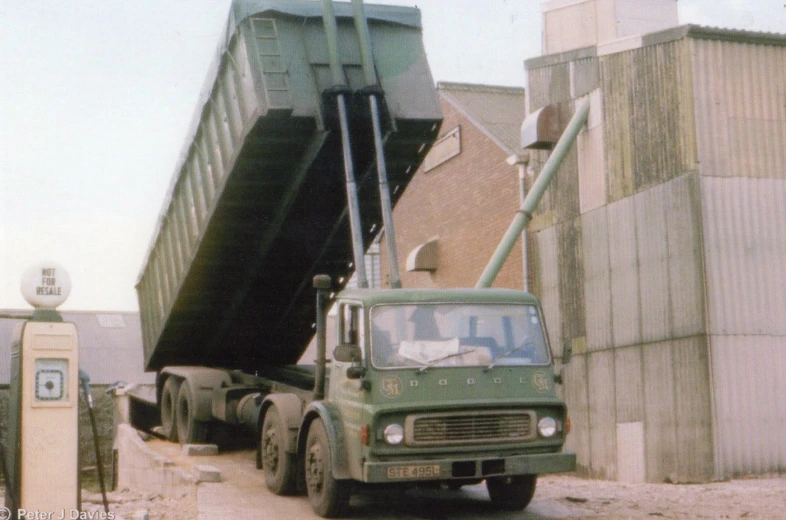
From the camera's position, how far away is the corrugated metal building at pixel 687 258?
13898 millimetres

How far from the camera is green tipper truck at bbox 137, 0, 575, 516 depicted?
8.66 m

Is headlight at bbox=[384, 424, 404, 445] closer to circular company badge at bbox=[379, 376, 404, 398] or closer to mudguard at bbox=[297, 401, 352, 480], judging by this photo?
circular company badge at bbox=[379, 376, 404, 398]

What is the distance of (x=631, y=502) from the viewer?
1015 centimetres

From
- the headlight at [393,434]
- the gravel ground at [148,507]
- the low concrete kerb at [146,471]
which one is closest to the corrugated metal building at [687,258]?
the headlight at [393,434]

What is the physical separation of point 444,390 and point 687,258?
270 inches

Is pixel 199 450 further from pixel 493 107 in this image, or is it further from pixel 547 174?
pixel 493 107

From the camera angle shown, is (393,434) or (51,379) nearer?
(51,379)

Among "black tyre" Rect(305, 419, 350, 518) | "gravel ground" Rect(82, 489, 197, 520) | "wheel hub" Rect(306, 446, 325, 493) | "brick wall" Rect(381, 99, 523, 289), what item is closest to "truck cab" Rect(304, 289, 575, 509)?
"black tyre" Rect(305, 419, 350, 518)

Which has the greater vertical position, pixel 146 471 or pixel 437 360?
pixel 437 360

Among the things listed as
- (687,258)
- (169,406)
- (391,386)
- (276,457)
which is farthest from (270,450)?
(687,258)

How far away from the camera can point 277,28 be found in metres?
10.7

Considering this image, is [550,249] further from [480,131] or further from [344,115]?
[344,115]

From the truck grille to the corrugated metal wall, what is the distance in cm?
595
